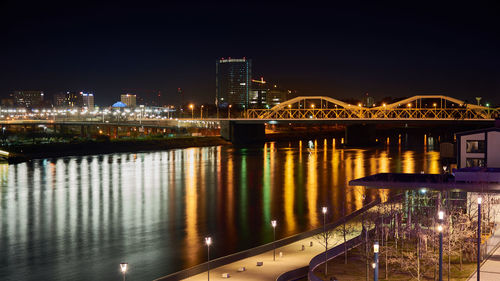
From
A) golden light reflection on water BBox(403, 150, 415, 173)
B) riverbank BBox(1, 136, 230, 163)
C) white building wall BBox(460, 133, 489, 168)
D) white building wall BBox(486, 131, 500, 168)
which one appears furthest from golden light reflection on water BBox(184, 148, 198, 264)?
riverbank BBox(1, 136, 230, 163)

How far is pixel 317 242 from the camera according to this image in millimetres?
14617

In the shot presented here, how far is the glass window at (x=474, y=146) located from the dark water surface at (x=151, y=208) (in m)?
3.60

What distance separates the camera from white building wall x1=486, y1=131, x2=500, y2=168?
785 inches

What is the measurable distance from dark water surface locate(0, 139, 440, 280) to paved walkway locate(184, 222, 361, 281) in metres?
1.62

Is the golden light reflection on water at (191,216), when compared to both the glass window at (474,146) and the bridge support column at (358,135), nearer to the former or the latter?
the glass window at (474,146)

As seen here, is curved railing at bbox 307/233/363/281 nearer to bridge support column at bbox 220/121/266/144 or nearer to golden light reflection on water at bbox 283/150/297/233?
golden light reflection on water at bbox 283/150/297/233

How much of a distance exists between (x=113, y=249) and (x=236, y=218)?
5.55 metres

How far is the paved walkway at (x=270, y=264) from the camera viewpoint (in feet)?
38.4

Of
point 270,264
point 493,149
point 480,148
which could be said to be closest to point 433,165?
point 480,148

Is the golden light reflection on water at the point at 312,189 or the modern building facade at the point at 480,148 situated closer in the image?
the golden light reflection on water at the point at 312,189

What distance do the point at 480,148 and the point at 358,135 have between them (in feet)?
151

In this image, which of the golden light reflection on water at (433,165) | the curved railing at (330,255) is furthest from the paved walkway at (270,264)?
the golden light reflection on water at (433,165)

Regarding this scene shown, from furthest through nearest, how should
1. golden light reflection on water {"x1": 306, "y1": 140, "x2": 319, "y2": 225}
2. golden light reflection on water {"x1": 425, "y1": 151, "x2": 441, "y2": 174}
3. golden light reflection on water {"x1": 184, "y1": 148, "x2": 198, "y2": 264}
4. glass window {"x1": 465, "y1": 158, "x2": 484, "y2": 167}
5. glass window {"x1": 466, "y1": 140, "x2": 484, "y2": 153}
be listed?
golden light reflection on water {"x1": 425, "y1": 151, "x2": 441, "y2": 174} < glass window {"x1": 466, "y1": 140, "x2": 484, "y2": 153} < glass window {"x1": 465, "y1": 158, "x2": 484, "y2": 167} < golden light reflection on water {"x1": 306, "y1": 140, "x2": 319, "y2": 225} < golden light reflection on water {"x1": 184, "y1": 148, "x2": 198, "y2": 264}

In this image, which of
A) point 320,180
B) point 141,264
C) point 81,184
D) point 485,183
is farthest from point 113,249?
point 320,180
